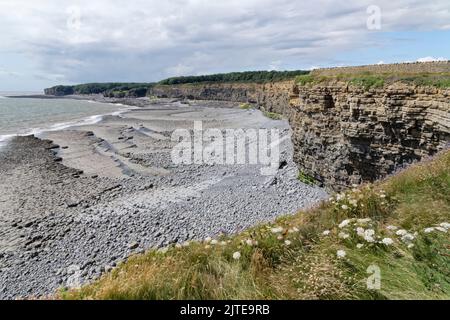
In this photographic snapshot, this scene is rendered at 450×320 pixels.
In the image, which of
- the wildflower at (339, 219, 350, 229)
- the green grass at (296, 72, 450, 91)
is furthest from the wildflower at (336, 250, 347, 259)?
the green grass at (296, 72, 450, 91)

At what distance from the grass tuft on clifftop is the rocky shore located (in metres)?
6.40

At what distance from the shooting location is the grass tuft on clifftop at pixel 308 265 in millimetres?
4520

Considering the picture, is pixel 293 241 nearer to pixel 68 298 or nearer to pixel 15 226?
pixel 68 298

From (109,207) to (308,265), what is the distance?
18.7 metres

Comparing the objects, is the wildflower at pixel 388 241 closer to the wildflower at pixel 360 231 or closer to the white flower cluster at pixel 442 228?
the wildflower at pixel 360 231

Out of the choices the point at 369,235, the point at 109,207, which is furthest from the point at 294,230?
the point at 109,207

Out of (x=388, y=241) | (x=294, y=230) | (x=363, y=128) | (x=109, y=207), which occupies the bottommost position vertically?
(x=109, y=207)

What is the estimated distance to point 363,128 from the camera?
17781mm

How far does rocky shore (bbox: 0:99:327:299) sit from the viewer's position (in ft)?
49.9

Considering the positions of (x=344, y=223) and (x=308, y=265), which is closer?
(x=308, y=265)

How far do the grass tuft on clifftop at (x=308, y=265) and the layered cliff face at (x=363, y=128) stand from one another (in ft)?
30.8

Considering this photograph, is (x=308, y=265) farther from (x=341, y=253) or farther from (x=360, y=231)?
(x=360, y=231)
